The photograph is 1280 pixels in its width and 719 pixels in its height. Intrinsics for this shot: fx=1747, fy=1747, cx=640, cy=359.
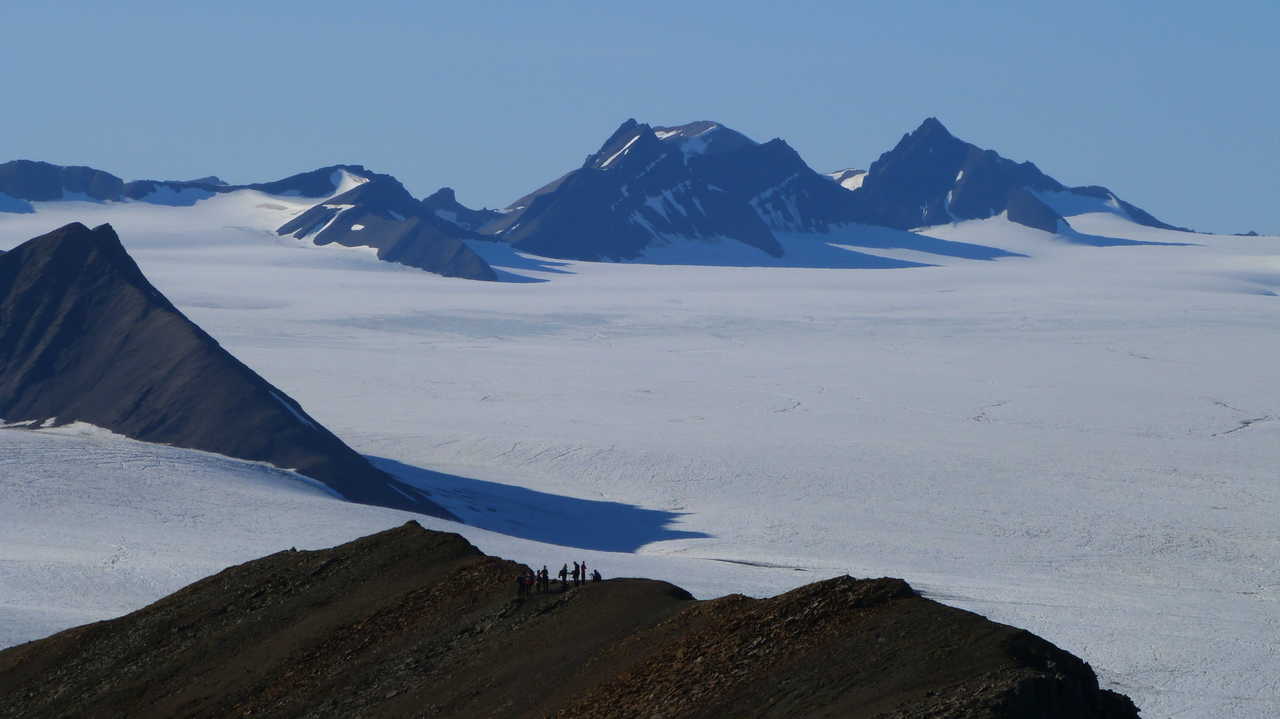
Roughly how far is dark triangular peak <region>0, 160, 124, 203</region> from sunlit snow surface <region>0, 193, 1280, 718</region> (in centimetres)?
6620

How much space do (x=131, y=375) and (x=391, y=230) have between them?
11117 centimetres

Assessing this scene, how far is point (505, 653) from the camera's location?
21891 mm

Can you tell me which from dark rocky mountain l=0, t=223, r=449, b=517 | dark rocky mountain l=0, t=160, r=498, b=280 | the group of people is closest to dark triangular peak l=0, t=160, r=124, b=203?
dark rocky mountain l=0, t=160, r=498, b=280

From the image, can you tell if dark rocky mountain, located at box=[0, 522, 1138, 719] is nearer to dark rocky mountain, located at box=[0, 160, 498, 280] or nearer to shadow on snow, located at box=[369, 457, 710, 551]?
shadow on snow, located at box=[369, 457, 710, 551]

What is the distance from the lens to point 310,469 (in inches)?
2130

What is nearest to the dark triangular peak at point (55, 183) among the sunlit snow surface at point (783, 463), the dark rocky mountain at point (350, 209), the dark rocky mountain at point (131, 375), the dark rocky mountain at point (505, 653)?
the dark rocky mountain at point (350, 209)

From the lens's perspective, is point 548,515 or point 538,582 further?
point 548,515

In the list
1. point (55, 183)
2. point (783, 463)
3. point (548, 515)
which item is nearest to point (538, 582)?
point (548, 515)

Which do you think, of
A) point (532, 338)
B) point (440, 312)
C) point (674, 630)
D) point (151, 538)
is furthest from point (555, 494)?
point (440, 312)

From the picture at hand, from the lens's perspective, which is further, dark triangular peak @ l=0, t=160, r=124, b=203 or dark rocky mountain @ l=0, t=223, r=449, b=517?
dark triangular peak @ l=0, t=160, r=124, b=203

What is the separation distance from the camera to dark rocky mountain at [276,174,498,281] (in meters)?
164

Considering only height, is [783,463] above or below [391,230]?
below

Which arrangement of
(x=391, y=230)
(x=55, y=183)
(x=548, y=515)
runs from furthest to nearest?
(x=55, y=183), (x=391, y=230), (x=548, y=515)

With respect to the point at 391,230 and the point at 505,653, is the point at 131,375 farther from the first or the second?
the point at 391,230
